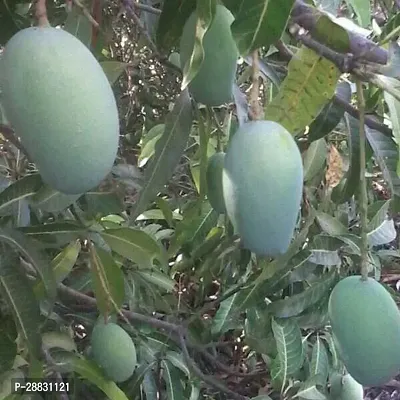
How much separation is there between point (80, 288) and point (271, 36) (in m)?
0.96

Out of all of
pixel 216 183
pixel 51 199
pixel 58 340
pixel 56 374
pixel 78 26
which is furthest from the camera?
pixel 58 340

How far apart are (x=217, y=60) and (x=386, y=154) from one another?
13.1 inches

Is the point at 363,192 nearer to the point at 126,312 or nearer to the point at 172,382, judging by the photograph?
the point at 126,312

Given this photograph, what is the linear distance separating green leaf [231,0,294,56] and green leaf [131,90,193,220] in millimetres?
246

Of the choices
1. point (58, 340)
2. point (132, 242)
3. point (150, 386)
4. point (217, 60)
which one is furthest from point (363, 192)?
point (150, 386)

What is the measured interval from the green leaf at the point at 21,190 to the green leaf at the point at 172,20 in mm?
314

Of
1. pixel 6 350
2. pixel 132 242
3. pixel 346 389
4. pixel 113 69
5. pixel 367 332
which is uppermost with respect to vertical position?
pixel 113 69

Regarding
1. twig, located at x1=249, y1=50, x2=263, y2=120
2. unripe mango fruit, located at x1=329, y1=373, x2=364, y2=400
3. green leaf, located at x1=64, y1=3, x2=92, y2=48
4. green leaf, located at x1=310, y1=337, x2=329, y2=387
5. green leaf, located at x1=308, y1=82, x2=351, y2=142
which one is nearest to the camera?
twig, located at x1=249, y1=50, x2=263, y2=120

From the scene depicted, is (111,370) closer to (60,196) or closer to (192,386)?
(60,196)

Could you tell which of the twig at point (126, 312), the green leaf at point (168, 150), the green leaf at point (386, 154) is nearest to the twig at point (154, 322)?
the twig at point (126, 312)

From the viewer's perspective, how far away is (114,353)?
1086 mm

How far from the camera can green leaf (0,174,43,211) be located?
3.40ft

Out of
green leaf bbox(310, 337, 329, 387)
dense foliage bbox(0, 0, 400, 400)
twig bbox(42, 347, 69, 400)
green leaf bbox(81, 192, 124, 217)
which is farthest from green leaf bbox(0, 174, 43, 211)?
green leaf bbox(310, 337, 329, 387)

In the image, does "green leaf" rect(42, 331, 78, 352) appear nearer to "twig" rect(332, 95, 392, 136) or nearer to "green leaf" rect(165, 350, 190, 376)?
"green leaf" rect(165, 350, 190, 376)
